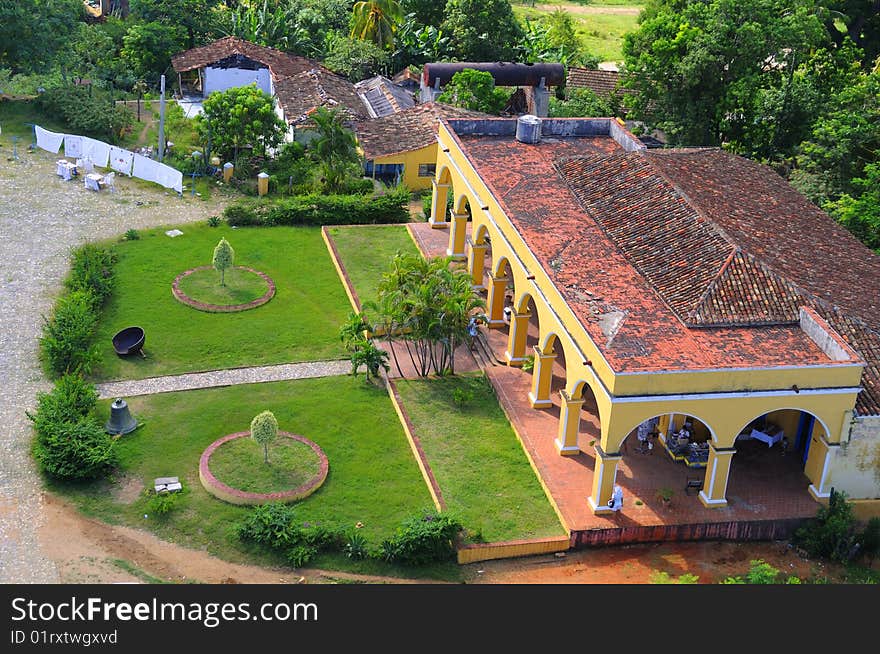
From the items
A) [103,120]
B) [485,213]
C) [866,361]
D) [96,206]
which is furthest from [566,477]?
[103,120]

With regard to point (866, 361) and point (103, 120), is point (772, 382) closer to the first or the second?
point (866, 361)

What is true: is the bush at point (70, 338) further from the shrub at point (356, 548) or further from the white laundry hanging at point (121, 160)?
the white laundry hanging at point (121, 160)

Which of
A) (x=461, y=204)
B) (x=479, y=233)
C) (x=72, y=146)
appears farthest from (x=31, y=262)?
(x=479, y=233)

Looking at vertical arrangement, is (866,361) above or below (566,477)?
above

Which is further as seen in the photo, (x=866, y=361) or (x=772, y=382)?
(x=866, y=361)

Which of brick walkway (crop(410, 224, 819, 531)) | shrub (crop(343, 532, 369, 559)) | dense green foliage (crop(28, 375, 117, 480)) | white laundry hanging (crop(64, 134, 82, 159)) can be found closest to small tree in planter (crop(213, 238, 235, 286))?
dense green foliage (crop(28, 375, 117, 480))

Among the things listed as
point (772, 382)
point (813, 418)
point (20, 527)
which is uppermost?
point (772, 382)

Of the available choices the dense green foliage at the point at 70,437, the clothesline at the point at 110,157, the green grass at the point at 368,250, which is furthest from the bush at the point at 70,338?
the clothesline at the point at 110,157
